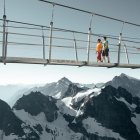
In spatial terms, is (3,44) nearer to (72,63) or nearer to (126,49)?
(72,63)

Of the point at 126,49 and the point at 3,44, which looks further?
the point at 126,49

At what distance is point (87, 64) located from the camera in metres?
15.6

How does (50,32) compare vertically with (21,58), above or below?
above

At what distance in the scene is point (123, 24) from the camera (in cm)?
1577

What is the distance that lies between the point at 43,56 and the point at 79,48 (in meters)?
2.48

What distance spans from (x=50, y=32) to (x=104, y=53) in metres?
6.38

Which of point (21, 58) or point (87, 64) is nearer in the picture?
point (21, 58)

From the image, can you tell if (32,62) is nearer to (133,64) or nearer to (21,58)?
(21,58)

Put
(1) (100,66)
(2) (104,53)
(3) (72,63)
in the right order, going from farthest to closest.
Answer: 1. (2) (104,53)
2. (1) (100,66)
3. (3) (72,63)

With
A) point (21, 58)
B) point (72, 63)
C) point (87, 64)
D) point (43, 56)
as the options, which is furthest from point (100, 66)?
point (21, 58)

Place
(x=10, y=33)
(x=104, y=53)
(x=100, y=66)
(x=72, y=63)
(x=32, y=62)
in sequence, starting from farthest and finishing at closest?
1. (x=104, y=53)
2. (x=100, y=66)
3. (x=72, y=63)
4. (x=32, y=62)
5. (x=10, y=33)


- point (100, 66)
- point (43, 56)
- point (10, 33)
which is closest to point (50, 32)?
point (43, 56)

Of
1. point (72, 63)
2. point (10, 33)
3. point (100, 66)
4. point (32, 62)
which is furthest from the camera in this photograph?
point (100, 66)

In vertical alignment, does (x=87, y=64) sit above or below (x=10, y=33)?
below
